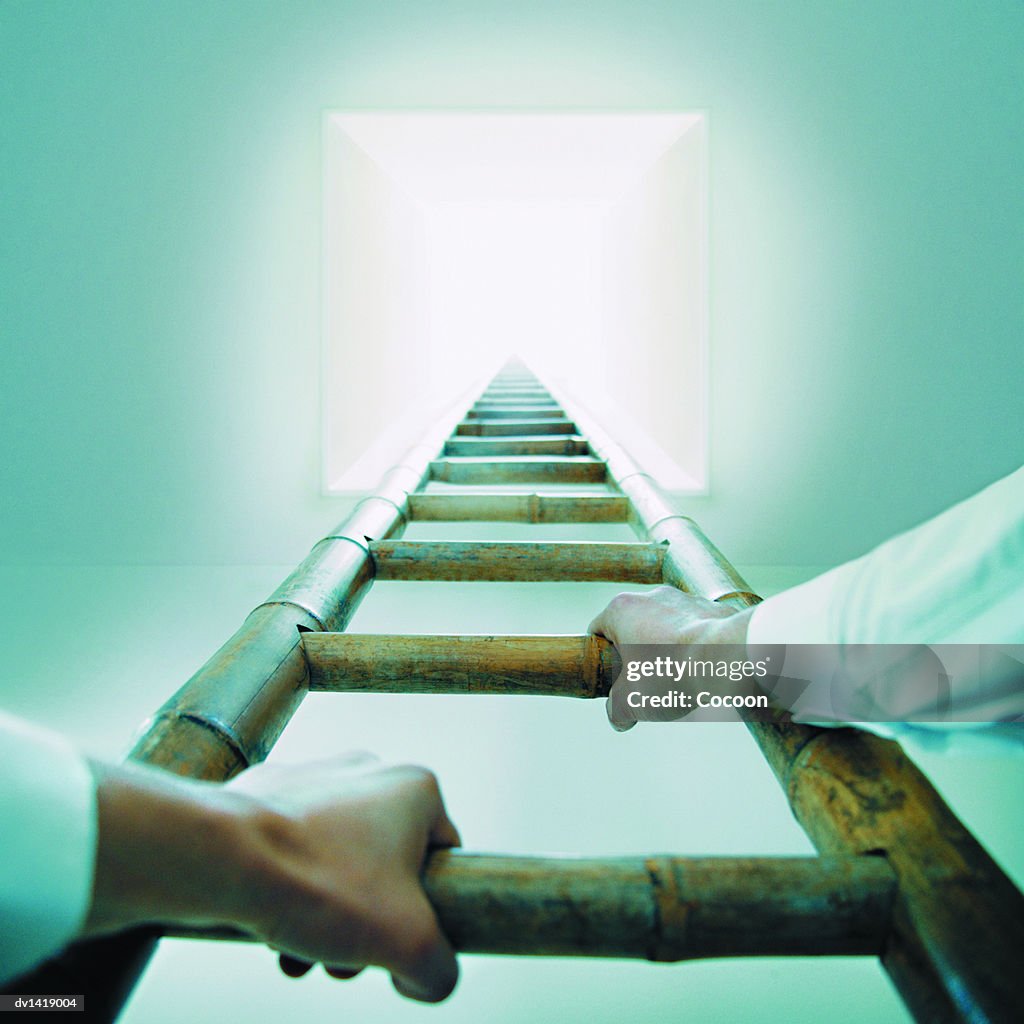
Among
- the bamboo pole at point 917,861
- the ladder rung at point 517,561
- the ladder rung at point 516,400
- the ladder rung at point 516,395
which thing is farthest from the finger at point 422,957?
the ladder rung at point 516,395

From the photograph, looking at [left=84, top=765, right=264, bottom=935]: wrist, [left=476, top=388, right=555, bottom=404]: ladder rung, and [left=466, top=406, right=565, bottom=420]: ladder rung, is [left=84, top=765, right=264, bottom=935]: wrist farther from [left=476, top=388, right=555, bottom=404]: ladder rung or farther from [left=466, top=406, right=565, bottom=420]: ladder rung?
[left=476, top=388, right=555, bottom=404]: ladder rung

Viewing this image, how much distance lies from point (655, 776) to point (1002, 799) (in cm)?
57

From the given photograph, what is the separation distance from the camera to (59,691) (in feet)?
5.46

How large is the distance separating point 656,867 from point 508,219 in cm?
497

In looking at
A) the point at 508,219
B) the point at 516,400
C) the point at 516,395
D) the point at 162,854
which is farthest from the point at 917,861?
the point at 508,219

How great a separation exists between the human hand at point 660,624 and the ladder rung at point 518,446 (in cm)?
127

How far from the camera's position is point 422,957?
0.42 meters

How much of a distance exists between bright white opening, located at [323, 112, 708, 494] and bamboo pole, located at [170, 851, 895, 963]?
2196 millimetres

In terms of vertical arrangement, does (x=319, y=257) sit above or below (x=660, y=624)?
above

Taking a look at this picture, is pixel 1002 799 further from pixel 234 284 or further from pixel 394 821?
pixel 234 284

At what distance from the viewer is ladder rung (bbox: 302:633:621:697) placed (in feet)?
2.52

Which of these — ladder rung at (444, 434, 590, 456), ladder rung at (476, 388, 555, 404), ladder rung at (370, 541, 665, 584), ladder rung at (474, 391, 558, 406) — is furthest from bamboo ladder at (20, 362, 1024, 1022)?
ladder rung at (476, 388, 555, 404)

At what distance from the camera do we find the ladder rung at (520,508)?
1529mm

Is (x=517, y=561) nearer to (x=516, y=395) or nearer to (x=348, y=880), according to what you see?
(x=348, y=880)
